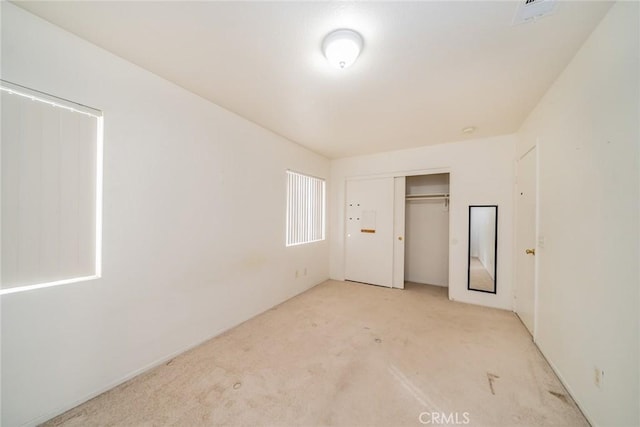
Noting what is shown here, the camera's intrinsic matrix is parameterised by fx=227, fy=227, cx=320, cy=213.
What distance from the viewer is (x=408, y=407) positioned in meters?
1.55

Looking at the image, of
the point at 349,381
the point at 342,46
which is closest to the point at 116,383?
the point at 349,381

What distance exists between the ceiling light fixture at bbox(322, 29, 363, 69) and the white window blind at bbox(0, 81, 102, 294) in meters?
1.73

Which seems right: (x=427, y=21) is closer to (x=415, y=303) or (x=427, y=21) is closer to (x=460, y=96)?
(x=460, y=96)

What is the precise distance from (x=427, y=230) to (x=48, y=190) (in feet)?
16.1

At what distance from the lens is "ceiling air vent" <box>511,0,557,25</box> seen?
1264 millimetres

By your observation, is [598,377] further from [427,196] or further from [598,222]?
[427,196]

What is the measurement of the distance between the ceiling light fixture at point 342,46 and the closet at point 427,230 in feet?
10.9

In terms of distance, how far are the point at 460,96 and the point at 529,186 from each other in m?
1.33

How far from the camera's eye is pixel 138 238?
1855 millimetres

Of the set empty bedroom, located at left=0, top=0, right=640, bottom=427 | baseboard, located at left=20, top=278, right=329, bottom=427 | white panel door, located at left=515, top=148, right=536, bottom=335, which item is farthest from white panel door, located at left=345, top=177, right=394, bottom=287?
baseboard, located at left=20, top=278, right=329, bottom=427

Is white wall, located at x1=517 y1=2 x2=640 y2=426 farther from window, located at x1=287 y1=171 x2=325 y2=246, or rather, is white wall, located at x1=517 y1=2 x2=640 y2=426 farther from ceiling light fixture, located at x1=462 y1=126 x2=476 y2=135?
window, located at x1=287 y1=171 x2=325 y2=246

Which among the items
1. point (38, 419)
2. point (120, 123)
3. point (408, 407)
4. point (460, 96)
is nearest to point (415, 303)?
point (408, 407)

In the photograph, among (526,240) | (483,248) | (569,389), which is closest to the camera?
(569,389)

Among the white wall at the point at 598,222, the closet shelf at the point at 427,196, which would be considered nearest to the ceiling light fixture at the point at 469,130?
the white wall at the point at 598,222
